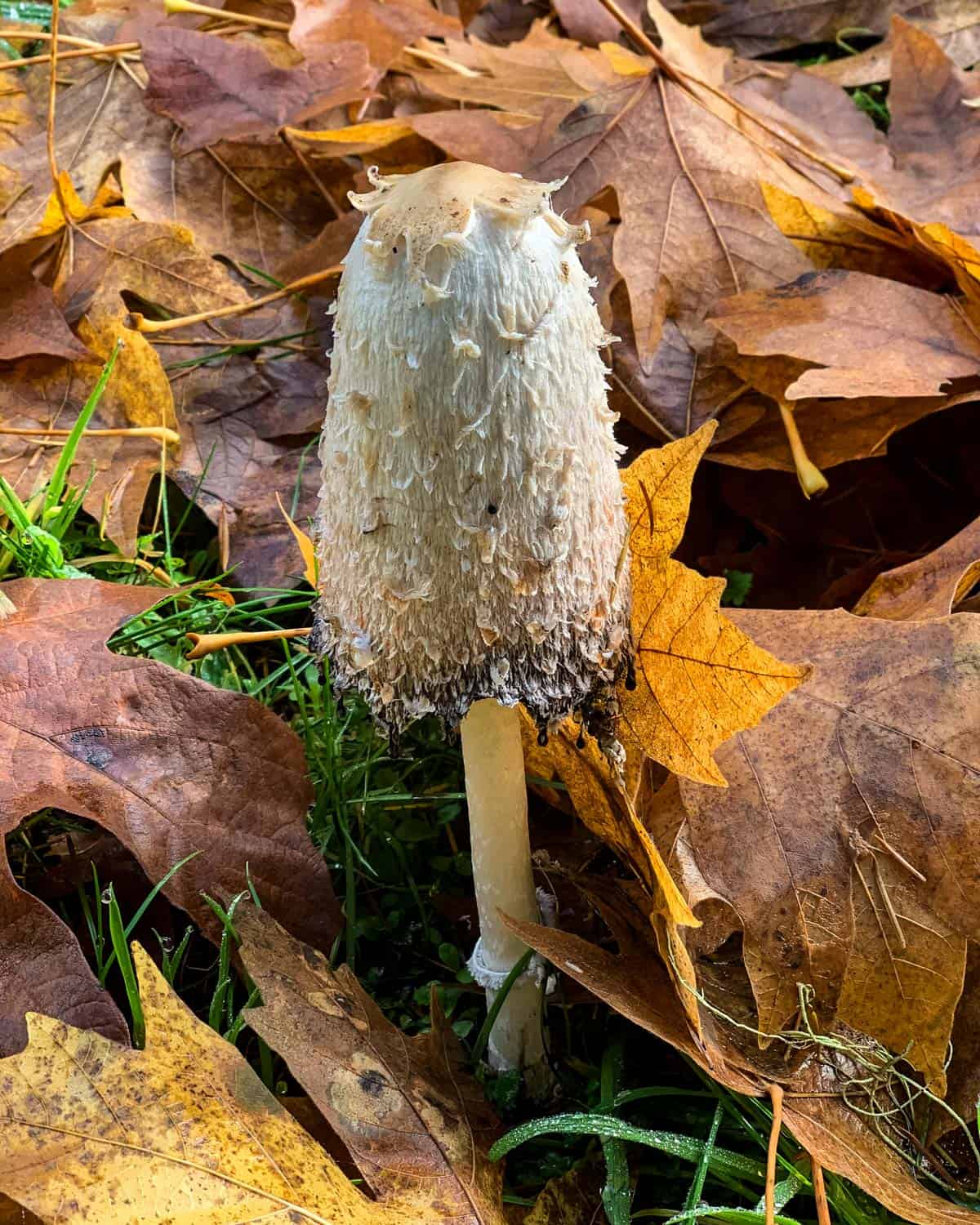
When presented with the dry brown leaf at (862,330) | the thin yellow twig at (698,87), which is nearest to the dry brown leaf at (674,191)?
the thin yellow twig at (698,87)

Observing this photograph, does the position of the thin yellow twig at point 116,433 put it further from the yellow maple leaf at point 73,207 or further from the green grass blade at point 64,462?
the yellow maple leaf at point 73,207

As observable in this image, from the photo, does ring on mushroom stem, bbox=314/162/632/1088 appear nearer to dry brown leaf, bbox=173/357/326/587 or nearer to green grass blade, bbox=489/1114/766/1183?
green grass blade, bbox=489/1114/766/1183

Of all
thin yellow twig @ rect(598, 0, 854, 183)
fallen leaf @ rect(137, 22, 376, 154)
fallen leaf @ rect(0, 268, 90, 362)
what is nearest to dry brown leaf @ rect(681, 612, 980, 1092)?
thin yellow twig @ rect(598, 0, 854, 183)

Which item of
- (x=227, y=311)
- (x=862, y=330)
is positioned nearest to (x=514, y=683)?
(x=862, y=330)

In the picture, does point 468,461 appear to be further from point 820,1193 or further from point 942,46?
point 942,46

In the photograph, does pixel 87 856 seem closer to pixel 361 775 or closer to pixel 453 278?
pixel 361 775

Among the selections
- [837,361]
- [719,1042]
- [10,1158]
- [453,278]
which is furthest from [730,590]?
[10,1158]

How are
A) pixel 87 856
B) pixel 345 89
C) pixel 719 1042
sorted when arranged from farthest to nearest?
pixel 345 89 < pixel 87 856 < pixel 719 1042
